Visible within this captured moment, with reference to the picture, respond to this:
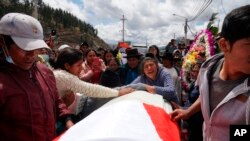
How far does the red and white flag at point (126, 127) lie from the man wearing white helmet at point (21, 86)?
0.25 m

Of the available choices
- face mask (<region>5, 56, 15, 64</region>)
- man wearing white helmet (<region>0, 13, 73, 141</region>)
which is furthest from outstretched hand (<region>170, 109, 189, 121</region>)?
face mask (<region>5, 56, 15, 64</region>)

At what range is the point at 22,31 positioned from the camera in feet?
7.94

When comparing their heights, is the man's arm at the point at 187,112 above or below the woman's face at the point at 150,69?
below

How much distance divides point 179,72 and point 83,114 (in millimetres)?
3311

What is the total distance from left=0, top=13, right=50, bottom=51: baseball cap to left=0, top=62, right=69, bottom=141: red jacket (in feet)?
0.59

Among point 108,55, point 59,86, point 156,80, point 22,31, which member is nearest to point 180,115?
point 22,31

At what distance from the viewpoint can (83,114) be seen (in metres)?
4.12

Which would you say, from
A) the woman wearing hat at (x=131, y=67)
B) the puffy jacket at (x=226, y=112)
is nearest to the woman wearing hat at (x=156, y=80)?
the woman wearing hat at (x=131, y=67)

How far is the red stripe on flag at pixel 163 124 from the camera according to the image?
2320 millimetres

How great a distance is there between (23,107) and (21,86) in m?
0.14

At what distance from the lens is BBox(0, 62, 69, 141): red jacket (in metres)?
2.29

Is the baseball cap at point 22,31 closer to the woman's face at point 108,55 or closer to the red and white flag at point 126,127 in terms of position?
the red and white flag at point 126,127

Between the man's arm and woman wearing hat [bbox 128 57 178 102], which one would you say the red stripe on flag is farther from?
woman wearing hat [bbox 128 57 178 102]

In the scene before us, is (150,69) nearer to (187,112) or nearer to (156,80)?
(156,80)
